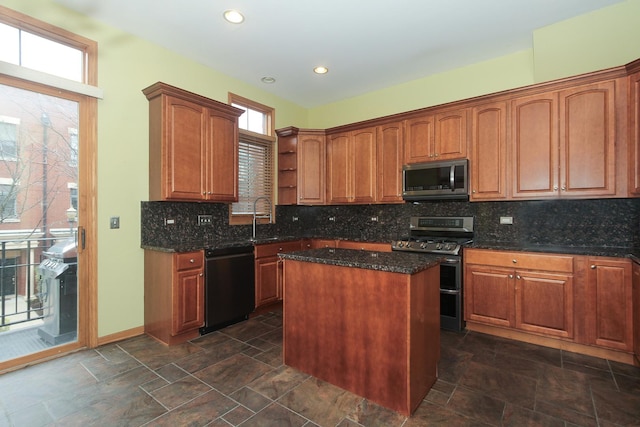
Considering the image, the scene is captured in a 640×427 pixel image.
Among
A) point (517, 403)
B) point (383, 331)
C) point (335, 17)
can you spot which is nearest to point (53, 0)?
point (335, 17)

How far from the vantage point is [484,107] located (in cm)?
341

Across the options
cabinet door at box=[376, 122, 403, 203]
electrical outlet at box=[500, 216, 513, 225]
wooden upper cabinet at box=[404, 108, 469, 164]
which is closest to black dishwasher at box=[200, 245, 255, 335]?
cabinet door at box=[376, 122, 403, 203]

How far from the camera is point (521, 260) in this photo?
9.79 feet

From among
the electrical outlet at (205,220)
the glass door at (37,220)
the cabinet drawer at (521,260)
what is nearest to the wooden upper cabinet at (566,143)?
the cabinet drawer at (521,260)

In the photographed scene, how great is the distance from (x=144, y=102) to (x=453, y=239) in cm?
376

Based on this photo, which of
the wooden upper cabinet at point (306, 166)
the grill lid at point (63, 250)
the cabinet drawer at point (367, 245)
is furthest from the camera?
the wooden upper cabinet at point (306, 166)

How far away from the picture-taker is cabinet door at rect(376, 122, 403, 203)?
4039 millimetres

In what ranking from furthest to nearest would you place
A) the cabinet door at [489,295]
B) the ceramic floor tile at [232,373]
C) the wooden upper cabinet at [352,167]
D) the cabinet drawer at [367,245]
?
the wooden upper cabinet at [352,167] < the cabinet drawer at [367,245] < the cabinet door at [489,295] < the ceramic floor tile at [232,373]

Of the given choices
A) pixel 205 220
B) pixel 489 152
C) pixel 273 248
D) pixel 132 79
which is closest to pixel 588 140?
pixel 489 152

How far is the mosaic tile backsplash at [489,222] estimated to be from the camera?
9.96 ft

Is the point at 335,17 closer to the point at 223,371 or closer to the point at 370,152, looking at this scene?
the point at 370,152

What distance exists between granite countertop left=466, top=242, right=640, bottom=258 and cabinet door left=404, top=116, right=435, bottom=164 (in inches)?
47.8

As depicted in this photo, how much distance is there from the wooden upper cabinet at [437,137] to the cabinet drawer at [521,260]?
1.11 m

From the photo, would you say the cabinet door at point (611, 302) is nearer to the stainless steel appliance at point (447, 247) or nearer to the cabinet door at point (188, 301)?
the stainless steel appliance at point (447, 247)
